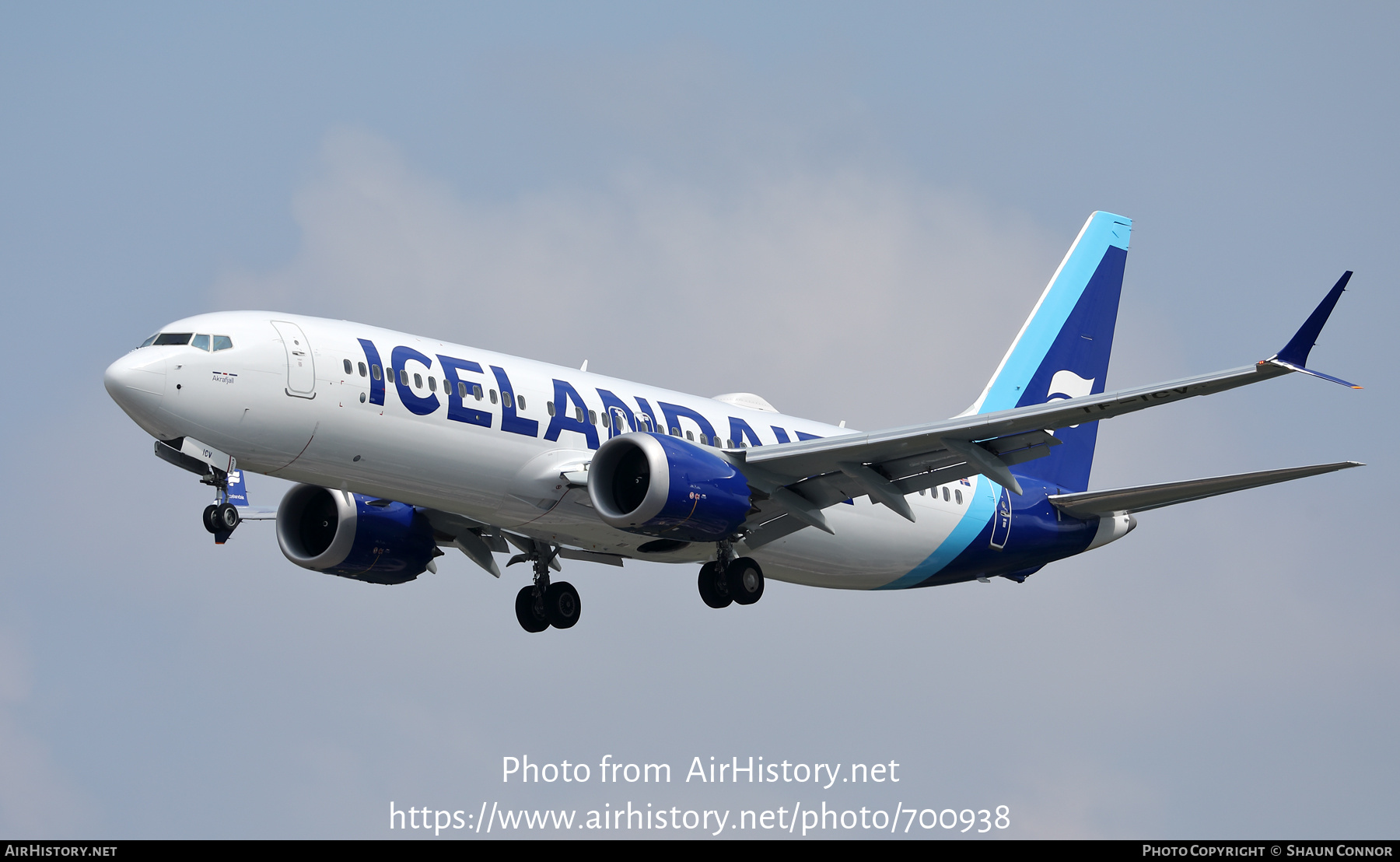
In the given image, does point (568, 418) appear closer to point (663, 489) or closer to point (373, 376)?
point (663, 489)

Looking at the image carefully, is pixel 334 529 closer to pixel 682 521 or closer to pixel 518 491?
pixel 518 491

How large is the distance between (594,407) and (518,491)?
104 inches

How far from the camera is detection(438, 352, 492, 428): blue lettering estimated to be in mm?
29797

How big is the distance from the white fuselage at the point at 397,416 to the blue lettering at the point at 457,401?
0.14 ft

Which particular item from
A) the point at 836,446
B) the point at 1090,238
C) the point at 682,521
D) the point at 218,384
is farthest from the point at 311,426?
the point at 1090,238

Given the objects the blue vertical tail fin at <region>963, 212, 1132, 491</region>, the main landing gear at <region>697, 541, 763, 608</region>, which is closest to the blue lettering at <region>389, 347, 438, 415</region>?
the main landing gear at <region>697, 541, 763, 608</region>

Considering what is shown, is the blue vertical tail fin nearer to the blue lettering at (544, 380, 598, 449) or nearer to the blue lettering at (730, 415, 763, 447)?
the blue lettering at (730, 415, 763, 447)

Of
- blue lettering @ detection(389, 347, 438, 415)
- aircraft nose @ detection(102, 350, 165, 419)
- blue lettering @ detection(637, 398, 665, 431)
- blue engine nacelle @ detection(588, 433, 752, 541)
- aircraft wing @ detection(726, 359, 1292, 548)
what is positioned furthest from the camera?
blue lettering @ detection(637, 398, 665, 431)

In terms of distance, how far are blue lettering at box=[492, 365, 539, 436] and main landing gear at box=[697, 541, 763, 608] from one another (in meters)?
5.03

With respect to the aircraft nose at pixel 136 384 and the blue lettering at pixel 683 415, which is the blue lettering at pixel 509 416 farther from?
the aircraft nose at pixel 136 384

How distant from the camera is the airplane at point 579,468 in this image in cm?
2814

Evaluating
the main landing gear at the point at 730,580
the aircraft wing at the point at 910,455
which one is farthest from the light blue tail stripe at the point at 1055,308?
the main landing gear at the point at 730,580

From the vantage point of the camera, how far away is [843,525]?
36188mm

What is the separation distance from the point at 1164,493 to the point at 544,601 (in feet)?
44.1
